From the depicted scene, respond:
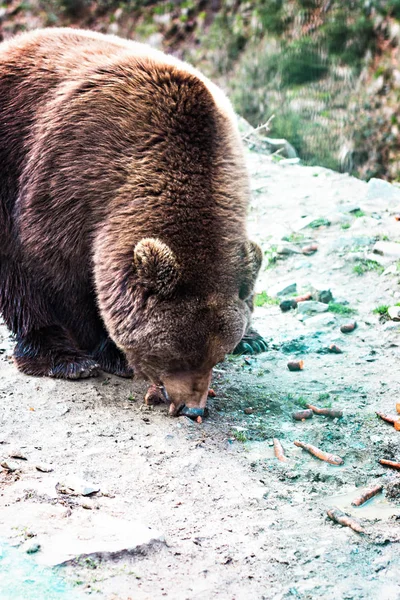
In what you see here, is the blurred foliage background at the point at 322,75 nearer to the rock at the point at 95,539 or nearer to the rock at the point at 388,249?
the rock at the point at 388,249

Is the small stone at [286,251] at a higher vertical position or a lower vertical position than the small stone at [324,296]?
lower

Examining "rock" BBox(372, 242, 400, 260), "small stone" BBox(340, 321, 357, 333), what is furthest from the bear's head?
"rock" BBox(372, 242, 400, 260)

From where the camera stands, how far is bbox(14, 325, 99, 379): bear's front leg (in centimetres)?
548

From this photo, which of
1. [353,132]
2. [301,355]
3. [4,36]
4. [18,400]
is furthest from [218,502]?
[4,36]

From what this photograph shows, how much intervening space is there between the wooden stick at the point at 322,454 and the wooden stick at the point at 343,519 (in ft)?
1.81

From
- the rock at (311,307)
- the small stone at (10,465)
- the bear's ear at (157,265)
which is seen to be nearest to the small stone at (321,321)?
the rock at (311,307)

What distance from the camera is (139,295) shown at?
4.57 metres

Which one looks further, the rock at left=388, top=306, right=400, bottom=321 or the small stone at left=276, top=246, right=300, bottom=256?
the small stone at left=276, top=246, right=300, bottom=256

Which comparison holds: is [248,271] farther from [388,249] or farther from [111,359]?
[388,249]

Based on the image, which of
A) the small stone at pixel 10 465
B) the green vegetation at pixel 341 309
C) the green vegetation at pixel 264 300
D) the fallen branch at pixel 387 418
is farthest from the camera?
the green vegetation at pixel 264 300

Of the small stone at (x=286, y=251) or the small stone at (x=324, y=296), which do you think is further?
the small stone at (x=286, y=251)

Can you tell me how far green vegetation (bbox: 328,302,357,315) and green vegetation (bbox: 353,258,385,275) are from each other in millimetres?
642

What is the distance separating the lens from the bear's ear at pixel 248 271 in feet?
15.5

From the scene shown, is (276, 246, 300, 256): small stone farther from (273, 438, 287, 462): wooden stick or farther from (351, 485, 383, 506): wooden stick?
(351, 485, 383, 506): wooden stick
